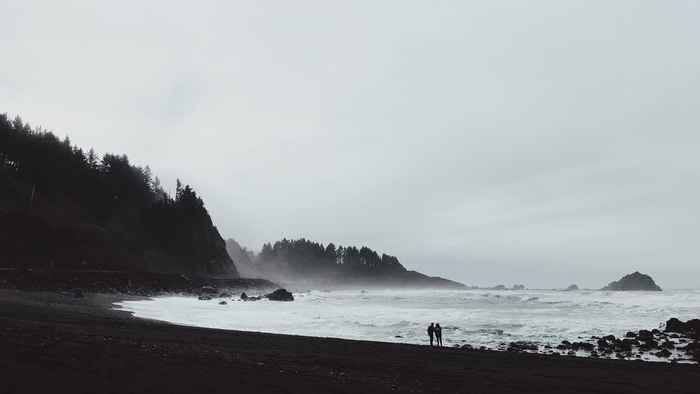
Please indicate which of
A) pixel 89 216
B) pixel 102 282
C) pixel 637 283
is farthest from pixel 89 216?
pixel 637 283

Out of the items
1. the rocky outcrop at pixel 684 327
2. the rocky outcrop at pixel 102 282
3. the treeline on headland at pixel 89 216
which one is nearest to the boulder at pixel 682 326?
the rocky outcrop at pixel 684 327

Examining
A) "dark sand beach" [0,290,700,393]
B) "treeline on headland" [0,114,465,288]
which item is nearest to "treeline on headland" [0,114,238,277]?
"treeline on headland" [0,114,465,288]

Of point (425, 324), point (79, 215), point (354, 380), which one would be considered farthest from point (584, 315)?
point (79, 215)

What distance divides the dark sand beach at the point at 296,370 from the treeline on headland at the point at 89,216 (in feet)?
170

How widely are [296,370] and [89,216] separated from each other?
283 feet

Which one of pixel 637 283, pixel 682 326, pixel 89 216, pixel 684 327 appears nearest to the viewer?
pixel 684 327

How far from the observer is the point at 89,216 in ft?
275

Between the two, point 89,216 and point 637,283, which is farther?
point 637,283

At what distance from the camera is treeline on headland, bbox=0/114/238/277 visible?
61.8 meters

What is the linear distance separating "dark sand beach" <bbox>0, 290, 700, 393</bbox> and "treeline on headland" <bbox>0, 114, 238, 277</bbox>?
5187 centimetres

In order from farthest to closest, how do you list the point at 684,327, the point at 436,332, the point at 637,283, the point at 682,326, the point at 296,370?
the point at 637,283
the point at 682,326
the point at 684,327
the point at 436,332
the point at 296,370

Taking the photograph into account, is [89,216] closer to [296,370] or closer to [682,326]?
[296,370]

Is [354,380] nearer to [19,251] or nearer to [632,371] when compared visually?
[632,371]

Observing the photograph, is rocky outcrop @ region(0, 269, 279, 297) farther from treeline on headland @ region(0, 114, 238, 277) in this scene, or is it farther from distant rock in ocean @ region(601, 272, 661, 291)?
distant rock in ocean @ region(601, 272, 661, 291)
